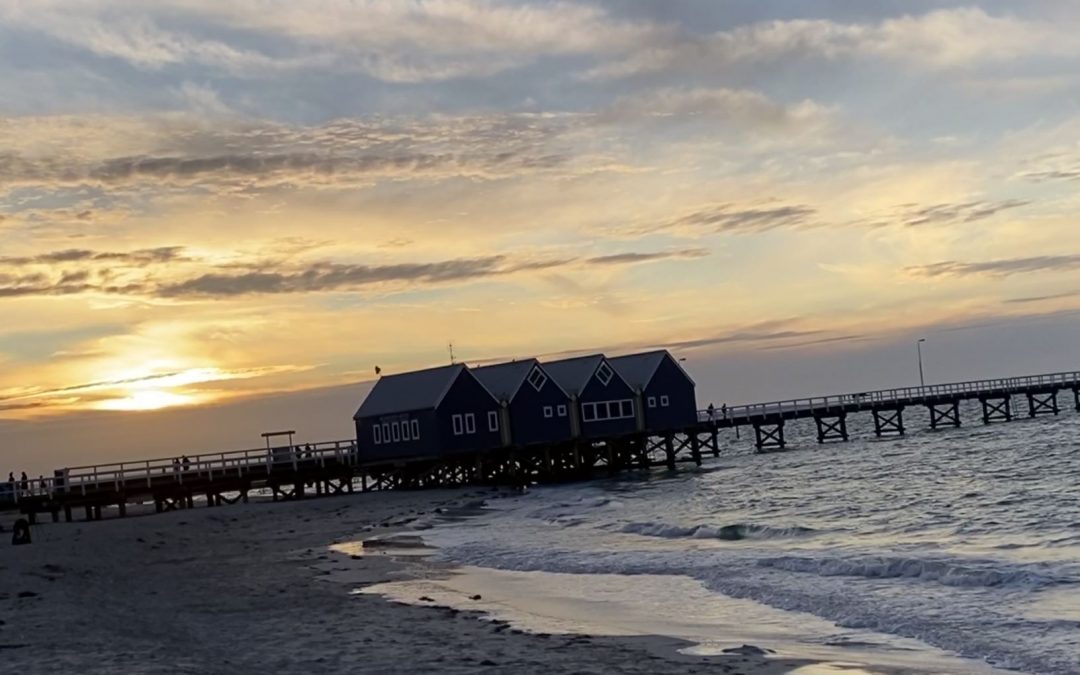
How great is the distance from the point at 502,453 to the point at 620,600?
40085 millimetres

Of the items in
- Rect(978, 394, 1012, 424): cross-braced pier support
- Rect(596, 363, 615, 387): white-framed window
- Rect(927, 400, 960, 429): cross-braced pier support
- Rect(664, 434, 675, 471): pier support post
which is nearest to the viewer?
Rect(596, 363, 615, 387): white-framed window

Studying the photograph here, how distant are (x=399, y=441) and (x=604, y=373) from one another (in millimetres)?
12979

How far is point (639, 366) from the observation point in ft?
227

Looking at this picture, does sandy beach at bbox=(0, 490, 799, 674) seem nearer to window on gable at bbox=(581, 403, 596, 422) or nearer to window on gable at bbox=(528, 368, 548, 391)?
window on gable at bbox=(528, 368, 548, 391)

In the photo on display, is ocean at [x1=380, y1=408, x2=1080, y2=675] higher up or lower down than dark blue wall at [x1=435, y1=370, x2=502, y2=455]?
lower down

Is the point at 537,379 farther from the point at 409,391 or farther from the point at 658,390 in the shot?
the point at 658,390

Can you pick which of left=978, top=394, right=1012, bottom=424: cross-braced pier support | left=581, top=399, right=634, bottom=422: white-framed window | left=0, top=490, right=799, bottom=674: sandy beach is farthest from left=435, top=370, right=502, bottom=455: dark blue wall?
left=978, top=394, right=1012, bottom=424: cross-braced pier support

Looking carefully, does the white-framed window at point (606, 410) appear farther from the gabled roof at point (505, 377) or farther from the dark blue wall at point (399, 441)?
the dark blue wall at point (399, 441)

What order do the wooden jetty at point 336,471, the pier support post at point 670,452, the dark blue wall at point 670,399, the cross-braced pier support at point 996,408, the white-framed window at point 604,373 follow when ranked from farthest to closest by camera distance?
1. the cross-braced pier support at point 996,408
2. the pier support post at point 670,452
3. the dark blue wall at point 670,399
4. the white-framed window at point 604,373
5. the wooden jetty at point 336,471

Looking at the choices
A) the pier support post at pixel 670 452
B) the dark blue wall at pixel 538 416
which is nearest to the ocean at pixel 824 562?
the dark blue wall at pixel 538 416

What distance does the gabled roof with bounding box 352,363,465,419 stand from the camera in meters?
58.4

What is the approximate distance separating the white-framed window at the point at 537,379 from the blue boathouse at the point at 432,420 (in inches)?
107

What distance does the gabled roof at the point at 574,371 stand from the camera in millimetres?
64938

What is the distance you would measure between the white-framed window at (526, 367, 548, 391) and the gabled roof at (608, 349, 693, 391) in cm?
723
